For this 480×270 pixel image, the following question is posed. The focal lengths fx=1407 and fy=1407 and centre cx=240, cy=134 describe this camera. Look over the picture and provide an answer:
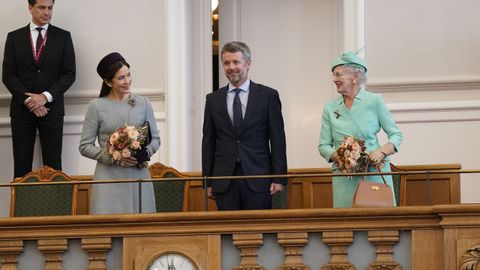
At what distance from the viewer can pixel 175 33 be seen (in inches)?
475

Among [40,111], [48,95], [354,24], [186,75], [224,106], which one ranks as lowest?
[224,106]

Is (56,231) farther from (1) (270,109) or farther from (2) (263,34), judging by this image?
(2) (263,34)

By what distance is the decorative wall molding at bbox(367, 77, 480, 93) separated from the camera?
11633mm

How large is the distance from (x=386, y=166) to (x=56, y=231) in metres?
2.18

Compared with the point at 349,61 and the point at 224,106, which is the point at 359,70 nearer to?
the point at 349,61

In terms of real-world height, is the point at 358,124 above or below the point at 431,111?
below

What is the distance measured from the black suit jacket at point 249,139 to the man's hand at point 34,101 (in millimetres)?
2608

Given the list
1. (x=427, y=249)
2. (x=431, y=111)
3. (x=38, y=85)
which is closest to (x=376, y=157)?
(x=427, y=249)

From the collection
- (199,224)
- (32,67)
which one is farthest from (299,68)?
(199,224)

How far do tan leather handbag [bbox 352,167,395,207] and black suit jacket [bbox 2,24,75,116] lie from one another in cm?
394

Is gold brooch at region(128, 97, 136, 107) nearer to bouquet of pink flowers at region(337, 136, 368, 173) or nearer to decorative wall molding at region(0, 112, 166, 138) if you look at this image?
bouquet of pink flowers at region(337, 136, 368, 173)

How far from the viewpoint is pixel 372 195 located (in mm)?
8461

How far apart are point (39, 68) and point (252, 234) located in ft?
12.9

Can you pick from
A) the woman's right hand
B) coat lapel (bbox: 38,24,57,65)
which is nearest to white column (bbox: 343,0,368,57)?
coat lapel (bbox: 38,24,57,65)
